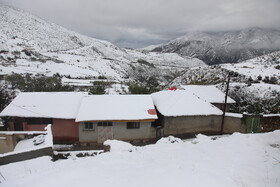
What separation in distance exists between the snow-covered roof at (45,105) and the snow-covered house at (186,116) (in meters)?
8.59

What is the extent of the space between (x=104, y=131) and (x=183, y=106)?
27.0 feet

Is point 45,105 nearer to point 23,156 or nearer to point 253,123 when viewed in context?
point 23,156

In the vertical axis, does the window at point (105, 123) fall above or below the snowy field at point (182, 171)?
below

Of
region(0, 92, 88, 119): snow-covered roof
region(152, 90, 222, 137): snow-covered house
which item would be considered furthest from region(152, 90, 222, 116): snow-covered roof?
region(0, 92, 88, 119): snow-covered roof

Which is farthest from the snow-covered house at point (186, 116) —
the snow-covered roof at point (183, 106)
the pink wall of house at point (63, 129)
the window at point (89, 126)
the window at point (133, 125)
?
the pink wall of house at point (63, 129)

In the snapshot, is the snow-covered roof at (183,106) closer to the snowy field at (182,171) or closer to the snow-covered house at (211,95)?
the snow-covered house at (211,95)

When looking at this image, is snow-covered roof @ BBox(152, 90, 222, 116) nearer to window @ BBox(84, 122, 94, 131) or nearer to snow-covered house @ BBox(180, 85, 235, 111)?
snow-covered house @ BBox(180, 85, 235, 111)

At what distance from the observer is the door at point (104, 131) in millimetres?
17000

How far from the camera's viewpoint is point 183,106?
63.1 ft

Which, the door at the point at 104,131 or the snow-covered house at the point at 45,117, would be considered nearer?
the snow-covered house at the point at 45,117

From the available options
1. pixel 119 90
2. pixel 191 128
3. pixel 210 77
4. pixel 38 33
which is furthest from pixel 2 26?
pixel 191 128

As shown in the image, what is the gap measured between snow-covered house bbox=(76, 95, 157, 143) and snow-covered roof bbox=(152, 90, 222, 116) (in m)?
1.87

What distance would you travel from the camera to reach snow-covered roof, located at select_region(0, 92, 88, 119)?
1692cm

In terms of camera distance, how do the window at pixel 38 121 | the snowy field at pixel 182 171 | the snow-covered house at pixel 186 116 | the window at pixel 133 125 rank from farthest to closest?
the snow-covered house at pixel 186 116
the window at pixel 133 125
the window at pixel 38 121
the snowy field at pixel 182 171
